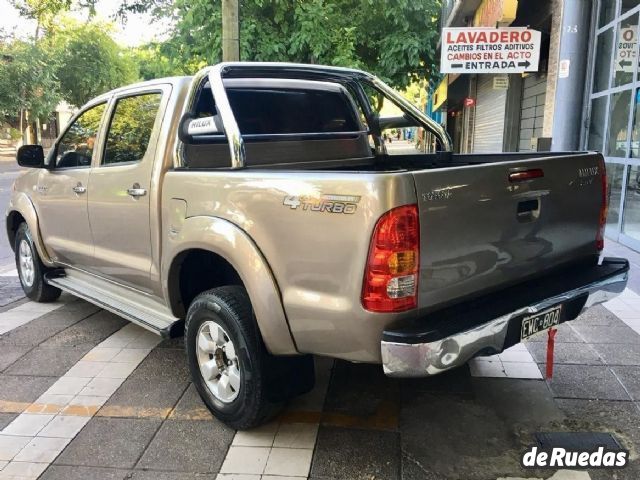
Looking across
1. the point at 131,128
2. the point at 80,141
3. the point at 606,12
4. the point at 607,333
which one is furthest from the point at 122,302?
the point at 606,12

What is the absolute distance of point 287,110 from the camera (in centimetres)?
427

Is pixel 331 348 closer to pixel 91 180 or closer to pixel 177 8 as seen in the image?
pixel 91 180

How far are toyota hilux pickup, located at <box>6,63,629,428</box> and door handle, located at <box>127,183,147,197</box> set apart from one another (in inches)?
0.8

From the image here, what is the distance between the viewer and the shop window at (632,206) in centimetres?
748

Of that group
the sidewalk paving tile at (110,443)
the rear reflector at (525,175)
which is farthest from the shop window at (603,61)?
the sidewalk paving tile at (110,443)

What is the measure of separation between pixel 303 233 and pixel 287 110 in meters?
1.90

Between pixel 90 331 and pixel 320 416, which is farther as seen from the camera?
pixel 90 331

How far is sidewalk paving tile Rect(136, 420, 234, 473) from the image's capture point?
290 centimetres

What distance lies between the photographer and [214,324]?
126 inches

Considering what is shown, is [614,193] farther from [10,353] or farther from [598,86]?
[10,353]

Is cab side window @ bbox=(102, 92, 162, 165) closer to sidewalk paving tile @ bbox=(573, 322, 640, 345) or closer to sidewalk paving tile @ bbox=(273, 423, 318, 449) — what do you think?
sidewalk paving tile @ bbox=(273, 423, 318, 449)

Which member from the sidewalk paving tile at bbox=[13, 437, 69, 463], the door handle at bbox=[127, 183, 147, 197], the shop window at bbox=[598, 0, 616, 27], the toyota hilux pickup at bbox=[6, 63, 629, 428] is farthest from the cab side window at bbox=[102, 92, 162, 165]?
the shop window at bbox=[598, 0, 616, 27]

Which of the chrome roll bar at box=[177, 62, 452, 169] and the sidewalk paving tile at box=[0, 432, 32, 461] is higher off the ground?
the chrome roll bar at box=[177, 62, 452, 169]

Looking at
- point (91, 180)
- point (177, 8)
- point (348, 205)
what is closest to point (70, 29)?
point (177, 8)
